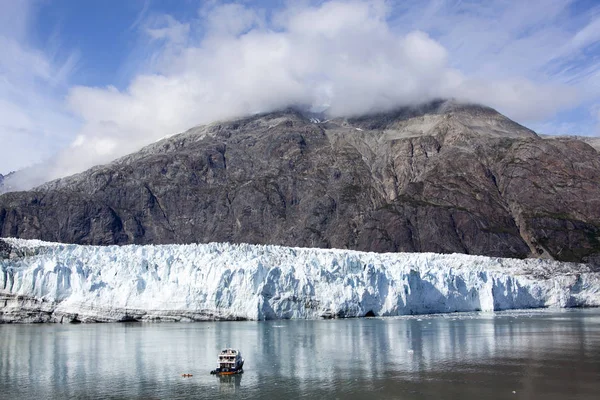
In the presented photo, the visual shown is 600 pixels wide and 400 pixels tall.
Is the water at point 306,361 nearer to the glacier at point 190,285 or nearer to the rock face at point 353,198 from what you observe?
the glacier at point 190,285

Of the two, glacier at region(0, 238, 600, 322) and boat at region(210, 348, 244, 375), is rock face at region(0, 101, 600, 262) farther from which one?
boat at region(210, 348, 244, 375)

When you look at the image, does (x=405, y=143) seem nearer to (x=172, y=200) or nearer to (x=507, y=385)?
(x=172, y=200)

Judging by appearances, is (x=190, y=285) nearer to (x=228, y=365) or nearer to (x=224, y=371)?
(x=228, y=365)

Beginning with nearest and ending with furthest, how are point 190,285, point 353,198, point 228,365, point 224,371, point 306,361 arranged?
point 224,371 < point 228,365 < point 306,361 < point 190,285 < point 353,198

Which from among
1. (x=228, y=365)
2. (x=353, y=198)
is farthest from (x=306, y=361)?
(x=353, y=198)

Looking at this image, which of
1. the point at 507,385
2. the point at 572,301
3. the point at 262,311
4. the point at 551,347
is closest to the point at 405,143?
the point at 572,301

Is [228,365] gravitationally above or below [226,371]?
above
